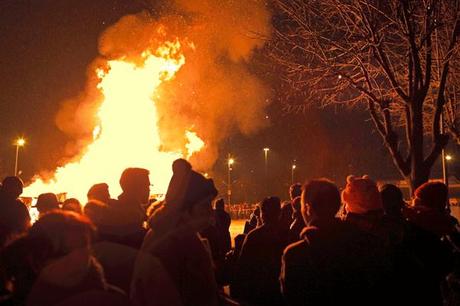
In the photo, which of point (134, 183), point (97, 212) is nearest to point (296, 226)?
point (134, 183)

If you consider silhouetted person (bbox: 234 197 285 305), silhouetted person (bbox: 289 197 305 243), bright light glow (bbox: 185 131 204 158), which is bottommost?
silhouetted person (bbox: 234 197 285 305)

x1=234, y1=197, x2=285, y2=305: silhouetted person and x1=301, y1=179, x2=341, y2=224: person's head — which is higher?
x1=301, y1=179, x2=341, y2=224: person's head

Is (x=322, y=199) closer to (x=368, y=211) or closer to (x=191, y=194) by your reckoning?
(x=191, y=194)

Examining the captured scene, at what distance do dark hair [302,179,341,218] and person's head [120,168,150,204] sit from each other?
1737 mm

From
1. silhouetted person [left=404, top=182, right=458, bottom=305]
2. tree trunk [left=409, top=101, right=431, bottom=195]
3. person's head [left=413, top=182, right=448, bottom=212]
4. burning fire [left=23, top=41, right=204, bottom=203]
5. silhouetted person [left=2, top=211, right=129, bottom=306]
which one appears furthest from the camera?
burning fire [left=23, top=41, right=204, bottom=203]

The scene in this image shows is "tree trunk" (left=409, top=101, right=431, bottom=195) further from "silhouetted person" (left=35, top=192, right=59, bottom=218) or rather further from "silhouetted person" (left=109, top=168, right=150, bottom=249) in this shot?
"silhouetted person" (left=35, top=192, right=59, bottom=218)

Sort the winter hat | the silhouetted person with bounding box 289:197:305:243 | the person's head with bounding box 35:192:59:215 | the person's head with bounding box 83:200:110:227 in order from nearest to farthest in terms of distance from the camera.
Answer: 1. the winter hat
2. the person's head with bounding box 83:200:110:227
3. the silhouetted person with bounding box 289:197:305:243
4. the person's head with bounding box 35:192:59:215

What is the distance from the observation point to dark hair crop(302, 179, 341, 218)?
289 cm

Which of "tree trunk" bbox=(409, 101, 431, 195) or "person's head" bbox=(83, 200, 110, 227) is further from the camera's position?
"tree trunk" bbox=(409, 101, 431, 195)

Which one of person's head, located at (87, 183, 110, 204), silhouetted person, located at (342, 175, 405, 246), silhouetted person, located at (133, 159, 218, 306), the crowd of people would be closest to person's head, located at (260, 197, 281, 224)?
the crowd of people

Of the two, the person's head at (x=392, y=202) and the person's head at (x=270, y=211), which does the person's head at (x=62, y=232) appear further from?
the person's head at (x=392, y=202)

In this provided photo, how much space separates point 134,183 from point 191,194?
113 cm

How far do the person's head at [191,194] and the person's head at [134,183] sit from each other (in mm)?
873

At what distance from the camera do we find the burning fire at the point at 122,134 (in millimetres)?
19000
